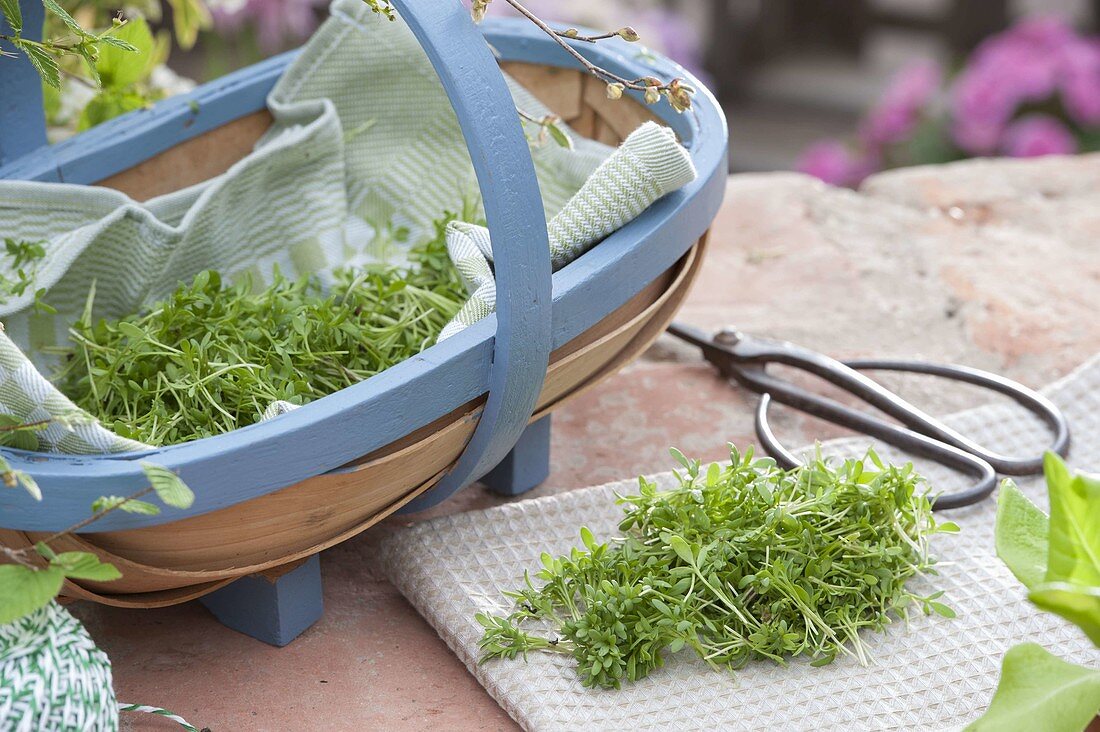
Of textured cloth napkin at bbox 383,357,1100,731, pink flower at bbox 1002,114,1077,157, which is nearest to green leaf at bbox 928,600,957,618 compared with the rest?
textured cloth napkin at bbox 383,357,1100,731

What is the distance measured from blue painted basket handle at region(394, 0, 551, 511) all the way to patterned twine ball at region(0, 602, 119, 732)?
27 cm

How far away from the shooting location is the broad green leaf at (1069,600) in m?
0.53

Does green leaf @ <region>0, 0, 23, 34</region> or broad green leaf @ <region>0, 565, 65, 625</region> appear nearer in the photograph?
broad green leaf @ <region>0, 565, 65, 625</region>

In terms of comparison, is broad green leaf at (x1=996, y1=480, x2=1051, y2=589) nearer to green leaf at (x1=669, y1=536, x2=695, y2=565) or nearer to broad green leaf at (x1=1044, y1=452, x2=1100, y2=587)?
broad green leaf at (x1=1044, y1=452, x2=1100, y2=587)

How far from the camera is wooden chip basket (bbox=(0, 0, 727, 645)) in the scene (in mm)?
607

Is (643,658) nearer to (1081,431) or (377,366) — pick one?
(377,366)

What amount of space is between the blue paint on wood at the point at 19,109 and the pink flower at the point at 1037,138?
1618 millimetres

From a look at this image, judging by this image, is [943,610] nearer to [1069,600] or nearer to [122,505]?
[1069,600]

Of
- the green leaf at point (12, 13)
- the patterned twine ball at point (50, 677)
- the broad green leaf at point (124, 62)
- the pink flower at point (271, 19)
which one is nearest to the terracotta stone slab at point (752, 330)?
the patterned twine ball at point (50, 677)

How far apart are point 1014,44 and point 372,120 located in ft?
4.79

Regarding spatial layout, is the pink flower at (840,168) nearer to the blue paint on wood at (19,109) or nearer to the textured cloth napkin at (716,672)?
the textured cloth napkin at (716,672)

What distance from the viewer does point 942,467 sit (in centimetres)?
94

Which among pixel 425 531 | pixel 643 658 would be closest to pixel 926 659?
pixel 643 658

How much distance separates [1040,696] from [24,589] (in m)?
0.49
